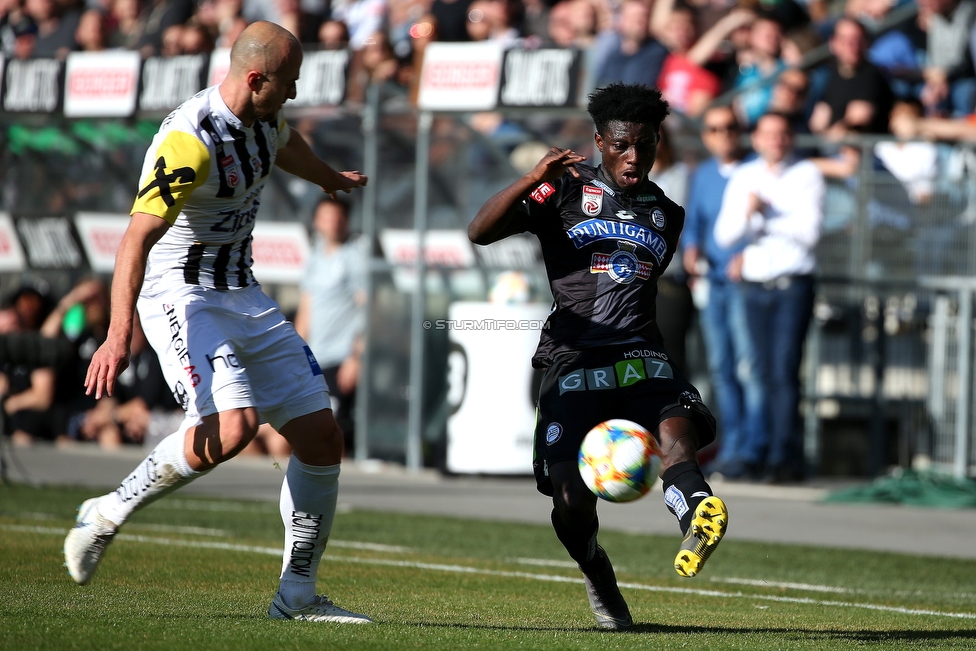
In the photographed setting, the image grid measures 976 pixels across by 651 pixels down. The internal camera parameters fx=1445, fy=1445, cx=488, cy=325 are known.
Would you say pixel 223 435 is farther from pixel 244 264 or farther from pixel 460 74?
pixel 460 74

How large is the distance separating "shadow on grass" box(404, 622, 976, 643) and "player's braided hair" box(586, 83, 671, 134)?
215 cm

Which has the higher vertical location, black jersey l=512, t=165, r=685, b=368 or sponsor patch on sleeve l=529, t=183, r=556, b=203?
sponsor patch on sleeve l=529, t=183, r=556, b=203

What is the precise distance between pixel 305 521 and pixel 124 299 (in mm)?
1284

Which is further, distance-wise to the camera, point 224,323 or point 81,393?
point 81,393

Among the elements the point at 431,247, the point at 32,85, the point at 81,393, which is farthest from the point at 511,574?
the point at 32,85

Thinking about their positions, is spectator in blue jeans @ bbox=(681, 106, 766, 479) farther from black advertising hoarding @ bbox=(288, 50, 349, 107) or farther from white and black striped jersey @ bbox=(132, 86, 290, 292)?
white and black striped jersey @ bbox=(132, 86, 290, 292)

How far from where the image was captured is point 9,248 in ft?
60.6

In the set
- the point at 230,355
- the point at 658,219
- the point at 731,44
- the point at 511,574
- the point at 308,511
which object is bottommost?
the point at 511,574

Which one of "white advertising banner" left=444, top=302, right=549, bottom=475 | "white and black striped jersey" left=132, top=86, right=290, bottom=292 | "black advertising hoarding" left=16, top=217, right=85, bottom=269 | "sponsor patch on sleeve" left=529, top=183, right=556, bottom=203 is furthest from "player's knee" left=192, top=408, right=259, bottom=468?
"black advertising hoarding" left=16, top=217, right=85, bottom=269

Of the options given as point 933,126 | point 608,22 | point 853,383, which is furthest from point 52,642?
point 608,22

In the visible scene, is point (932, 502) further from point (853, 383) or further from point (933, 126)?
point (933, 126)

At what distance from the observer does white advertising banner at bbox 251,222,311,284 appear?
642 inches

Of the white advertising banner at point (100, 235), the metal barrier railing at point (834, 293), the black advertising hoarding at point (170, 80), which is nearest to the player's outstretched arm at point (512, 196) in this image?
the metal barrier railing at point (834, 293)

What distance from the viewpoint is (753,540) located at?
1041 centimetres
